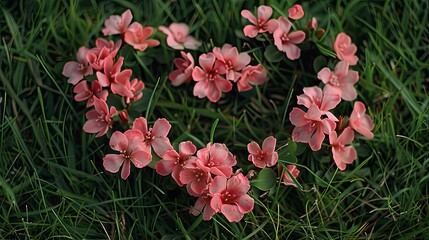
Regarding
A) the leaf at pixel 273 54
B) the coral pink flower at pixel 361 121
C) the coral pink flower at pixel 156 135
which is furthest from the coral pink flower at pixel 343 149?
the coral pink flower at pixel 156 135

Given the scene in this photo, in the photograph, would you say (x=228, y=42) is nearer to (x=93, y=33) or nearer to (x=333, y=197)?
(x=93, y=33)

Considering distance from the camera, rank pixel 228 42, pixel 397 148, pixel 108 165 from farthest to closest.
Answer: pixel 228 42, pixel 397 148, pixel 108 165

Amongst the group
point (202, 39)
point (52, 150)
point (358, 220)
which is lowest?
point (358, 220)

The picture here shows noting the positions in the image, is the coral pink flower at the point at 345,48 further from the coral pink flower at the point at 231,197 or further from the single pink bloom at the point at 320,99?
the coral pink flower at the point at 231,197

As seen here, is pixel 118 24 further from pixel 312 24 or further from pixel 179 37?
pixel 312 24

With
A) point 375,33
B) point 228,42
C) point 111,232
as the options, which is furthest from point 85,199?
point 375,33

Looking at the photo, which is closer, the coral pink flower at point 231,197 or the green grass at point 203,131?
the coral pink flower at point 231,197
